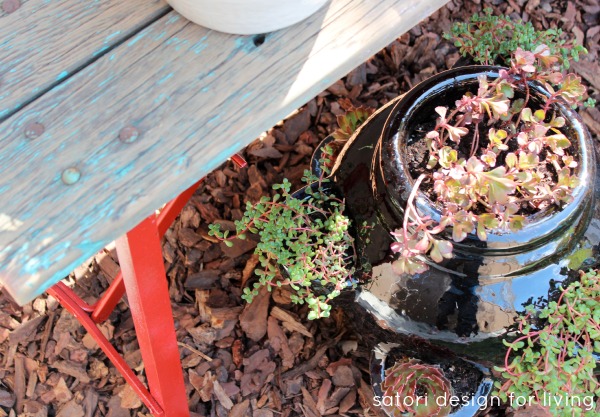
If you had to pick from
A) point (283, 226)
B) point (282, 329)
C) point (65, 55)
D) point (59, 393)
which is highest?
point (65, 55)

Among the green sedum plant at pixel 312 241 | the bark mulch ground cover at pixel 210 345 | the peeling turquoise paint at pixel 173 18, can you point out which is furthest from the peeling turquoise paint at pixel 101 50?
the bark mulch ground cover at pixel 210 345

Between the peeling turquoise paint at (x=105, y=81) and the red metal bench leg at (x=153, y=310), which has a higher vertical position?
the peeling turquoise paint at (x=105, y=81)

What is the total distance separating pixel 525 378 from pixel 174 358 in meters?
0.89

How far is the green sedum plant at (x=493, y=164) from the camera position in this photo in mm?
1386

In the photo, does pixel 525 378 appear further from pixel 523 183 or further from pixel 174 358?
pixel 174 358

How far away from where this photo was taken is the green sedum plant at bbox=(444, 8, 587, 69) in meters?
1.98

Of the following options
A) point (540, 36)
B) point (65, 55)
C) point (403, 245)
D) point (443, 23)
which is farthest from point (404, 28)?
point (443, 23)

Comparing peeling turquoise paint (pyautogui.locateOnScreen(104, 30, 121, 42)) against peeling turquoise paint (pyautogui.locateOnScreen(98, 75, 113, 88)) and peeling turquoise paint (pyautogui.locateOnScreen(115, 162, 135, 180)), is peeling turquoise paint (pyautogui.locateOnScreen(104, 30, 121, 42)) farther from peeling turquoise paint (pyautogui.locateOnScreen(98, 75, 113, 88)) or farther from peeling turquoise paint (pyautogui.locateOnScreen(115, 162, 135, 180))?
peeling turquoise paint (pyautogui.locateOnScreen(115, 162, 135, 180))

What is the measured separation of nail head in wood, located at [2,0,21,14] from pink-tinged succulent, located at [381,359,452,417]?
132 cm

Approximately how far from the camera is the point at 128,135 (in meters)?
1.19

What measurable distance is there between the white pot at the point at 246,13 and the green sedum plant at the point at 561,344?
89 centimetres

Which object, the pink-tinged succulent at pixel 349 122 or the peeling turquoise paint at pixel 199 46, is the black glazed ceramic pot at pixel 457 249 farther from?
the peeling turquoise paint at pixel 199 46

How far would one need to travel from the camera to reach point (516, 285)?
62.2 inches

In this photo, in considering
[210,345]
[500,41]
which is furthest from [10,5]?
[500,41]
